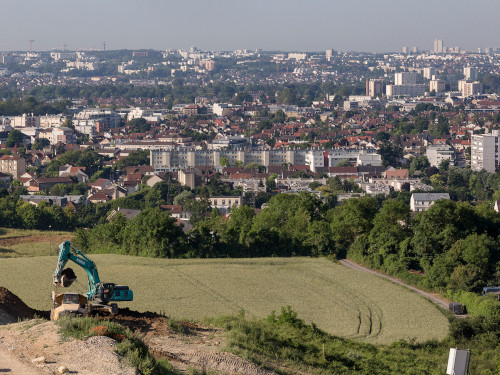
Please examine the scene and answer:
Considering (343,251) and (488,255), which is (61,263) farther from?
(343,251)

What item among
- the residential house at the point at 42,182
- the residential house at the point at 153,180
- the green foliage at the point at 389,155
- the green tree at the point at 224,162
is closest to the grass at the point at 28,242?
the residential house at the point at 42,182

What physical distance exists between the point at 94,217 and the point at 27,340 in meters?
20.5

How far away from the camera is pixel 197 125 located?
69500 mm

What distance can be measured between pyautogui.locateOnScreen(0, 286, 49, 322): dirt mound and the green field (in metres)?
1.52

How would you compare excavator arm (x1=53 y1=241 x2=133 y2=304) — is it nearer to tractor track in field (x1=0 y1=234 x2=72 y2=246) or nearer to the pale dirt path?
the pale dirt path

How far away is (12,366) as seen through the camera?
23.6 ft

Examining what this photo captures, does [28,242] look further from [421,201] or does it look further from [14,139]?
[14,139]

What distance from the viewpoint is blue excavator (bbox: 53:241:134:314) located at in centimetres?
909

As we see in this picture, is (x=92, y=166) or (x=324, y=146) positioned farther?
(x=324, y=146)

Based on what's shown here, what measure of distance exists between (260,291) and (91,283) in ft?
16.5

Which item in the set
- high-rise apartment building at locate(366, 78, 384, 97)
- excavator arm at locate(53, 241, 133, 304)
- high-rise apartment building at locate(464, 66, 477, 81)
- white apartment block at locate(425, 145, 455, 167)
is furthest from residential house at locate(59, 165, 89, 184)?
high-rise apartment building at locate(464, 66, 477, 81)

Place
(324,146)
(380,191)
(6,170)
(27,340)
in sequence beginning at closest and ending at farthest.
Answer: (27,340), (380,191), (6,170), (324,146)

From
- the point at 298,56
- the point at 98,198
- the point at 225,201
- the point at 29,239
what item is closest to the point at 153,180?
the point at 98,198

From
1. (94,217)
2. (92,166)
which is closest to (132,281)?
(94,217)
